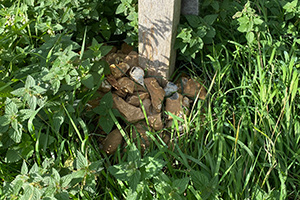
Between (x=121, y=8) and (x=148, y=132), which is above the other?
(x=121, y=8)

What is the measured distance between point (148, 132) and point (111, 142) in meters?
0.25

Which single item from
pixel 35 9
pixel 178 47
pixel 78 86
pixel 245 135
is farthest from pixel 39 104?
pixel 245 135

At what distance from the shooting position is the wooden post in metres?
2.10

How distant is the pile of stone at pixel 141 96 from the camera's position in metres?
2.11

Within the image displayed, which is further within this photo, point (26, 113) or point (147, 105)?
point (147, 105)

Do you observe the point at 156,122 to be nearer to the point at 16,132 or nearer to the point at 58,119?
the point at 58,119

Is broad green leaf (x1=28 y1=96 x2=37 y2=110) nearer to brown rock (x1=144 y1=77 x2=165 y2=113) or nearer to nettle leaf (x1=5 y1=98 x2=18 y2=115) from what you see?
nettle leaf (x1=5 y1=98 x2=18 y2=115)

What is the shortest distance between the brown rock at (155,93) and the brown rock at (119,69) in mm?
150

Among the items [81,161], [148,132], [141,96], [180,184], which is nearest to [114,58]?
[141,96]

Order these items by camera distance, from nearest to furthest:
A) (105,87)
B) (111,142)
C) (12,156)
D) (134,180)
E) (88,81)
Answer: (134,180) < (12,156) < (88,81) < (111,142) < (105,87)

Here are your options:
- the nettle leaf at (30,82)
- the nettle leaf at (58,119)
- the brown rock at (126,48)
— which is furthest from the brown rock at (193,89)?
the nettle leaf at (30,82)

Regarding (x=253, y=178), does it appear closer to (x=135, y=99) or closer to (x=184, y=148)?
(x=184, y=148)

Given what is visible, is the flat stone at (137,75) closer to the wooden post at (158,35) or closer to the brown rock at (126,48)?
the wooden post at (158,35)

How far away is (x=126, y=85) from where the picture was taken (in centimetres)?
219
